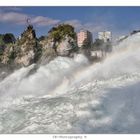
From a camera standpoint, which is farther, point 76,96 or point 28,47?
point 28,47

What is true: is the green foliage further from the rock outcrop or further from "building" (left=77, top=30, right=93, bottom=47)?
the rock outcrop

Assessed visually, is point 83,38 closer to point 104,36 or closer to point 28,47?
point 104,36

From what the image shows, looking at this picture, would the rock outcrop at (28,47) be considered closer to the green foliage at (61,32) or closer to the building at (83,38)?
the green foliage at (61,32)

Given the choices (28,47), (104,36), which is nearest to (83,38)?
(104,36)

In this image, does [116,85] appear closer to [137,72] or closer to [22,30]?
[137,72]

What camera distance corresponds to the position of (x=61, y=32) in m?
4.37

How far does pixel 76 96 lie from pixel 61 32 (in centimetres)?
57

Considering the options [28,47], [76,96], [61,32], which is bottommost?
[76,96]

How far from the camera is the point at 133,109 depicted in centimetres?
425

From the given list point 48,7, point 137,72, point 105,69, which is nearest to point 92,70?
point 105,69

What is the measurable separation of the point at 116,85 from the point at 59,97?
499mm

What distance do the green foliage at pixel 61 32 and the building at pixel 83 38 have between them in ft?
0.17

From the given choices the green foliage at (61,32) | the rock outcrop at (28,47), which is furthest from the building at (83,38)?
the rock outcrop at (28,47)

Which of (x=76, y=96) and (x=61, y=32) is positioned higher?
(x=61, y=32)
